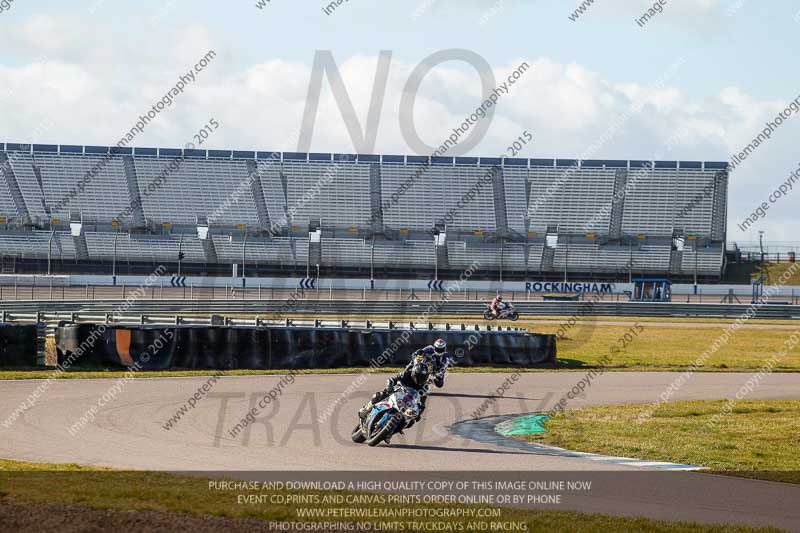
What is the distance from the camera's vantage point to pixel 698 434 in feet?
56.4

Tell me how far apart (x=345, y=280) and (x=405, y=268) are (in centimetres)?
771

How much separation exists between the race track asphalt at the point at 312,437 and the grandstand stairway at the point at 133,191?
167ft

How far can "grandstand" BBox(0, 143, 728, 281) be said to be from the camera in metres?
69.9

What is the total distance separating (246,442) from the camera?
49.2 ft

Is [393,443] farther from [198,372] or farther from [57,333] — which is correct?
[57,333]

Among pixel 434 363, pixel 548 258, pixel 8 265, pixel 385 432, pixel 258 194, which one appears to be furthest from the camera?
pixel 258 194

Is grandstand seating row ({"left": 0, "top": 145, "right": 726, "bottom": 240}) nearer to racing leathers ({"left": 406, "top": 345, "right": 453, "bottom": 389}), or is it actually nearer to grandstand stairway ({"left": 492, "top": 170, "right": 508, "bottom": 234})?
grandstand stairway ({"left": 492, "top": 170, "right": 508, "bottom": 234})

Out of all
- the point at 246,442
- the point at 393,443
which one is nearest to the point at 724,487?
the point at 393,443

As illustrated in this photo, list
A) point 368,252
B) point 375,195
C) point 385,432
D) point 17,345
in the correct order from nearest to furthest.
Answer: point 385,432, point 17,345, point 368,252, point 375,195

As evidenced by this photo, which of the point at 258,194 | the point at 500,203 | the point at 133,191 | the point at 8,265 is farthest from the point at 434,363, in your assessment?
the point at 133,191

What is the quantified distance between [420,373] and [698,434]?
5063mm

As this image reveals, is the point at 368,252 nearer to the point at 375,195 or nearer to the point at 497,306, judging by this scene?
the point at 375,195

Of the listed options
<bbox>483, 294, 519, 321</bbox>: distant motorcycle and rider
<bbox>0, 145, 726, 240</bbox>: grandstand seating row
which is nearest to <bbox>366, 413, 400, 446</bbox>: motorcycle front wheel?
<bbox>483, 294, 519, 321</bbox>: distant motorcycle and rider

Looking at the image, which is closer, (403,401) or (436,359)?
(403,401)
